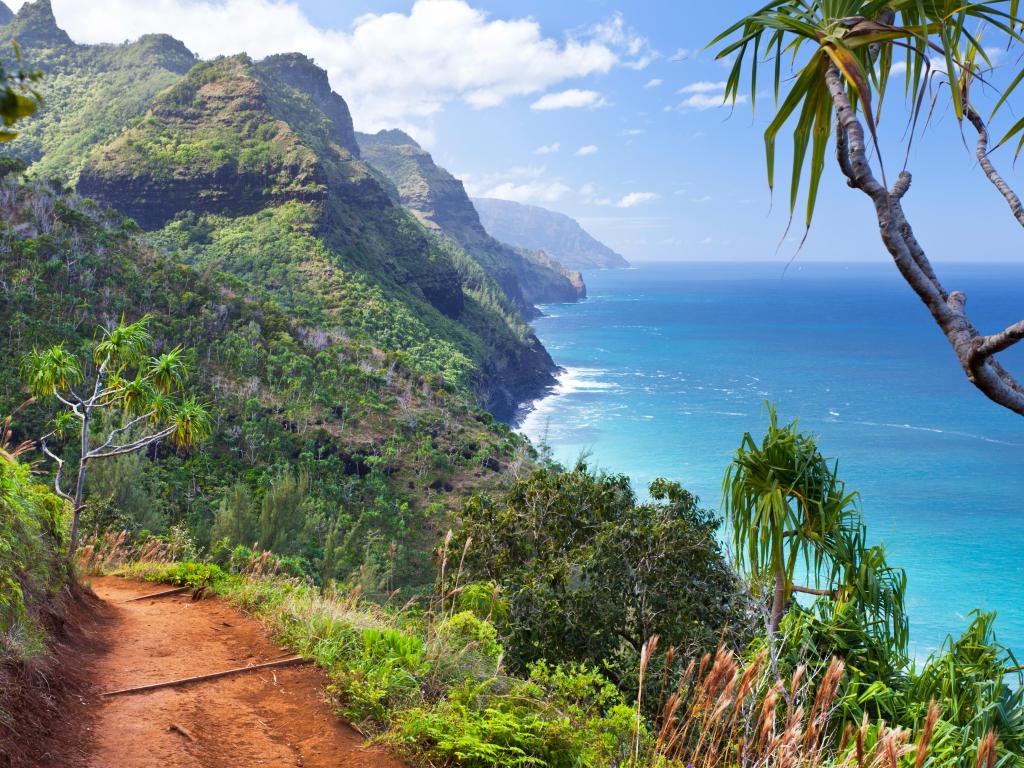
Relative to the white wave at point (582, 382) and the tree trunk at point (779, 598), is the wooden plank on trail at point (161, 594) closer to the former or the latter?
the tree trunk at point (779, 598)

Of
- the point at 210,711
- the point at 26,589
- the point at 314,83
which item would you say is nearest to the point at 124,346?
the point at 26,589

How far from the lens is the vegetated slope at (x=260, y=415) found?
24469mm

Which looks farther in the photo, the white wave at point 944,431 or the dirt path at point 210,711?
the white wave at point 944,431

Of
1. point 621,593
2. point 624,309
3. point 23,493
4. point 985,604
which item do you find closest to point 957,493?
point 985,604

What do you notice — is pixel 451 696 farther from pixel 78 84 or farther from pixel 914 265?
pixel 78 84

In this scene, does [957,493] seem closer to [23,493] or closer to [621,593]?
[621,593]

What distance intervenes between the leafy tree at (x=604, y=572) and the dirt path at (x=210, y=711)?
2.54 metres

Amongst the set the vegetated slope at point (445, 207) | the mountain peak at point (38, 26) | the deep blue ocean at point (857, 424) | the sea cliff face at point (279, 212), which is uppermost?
the mountain peak at point (38, 26)

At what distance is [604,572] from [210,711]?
203 inches

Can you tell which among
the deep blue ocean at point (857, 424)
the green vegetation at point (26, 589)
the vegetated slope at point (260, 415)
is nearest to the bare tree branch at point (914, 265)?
the deep blue ocean at point (857, 424)

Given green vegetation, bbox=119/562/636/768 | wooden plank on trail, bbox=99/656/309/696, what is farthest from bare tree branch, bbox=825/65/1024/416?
wooden plank on trail, bbox=99/656/309/696

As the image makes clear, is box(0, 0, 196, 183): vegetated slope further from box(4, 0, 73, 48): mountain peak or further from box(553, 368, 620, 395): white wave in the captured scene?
box(553, 368, 620, 395): white wave

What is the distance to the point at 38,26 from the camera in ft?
418

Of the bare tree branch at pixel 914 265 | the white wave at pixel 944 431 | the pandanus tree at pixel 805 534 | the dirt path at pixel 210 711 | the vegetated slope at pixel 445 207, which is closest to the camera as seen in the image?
the bare tree branch at pixel 914 265
